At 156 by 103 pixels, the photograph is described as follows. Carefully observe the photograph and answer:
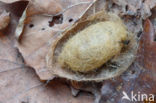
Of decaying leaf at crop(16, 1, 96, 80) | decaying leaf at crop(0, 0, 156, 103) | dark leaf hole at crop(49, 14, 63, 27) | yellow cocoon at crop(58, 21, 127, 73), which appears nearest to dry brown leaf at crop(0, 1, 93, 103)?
decaying leaf at crop(0, 0, 156, 103)

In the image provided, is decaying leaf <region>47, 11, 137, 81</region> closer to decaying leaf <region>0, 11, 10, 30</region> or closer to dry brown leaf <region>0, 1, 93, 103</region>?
dry brown leaf <region>0, 1, 93, 103</region>

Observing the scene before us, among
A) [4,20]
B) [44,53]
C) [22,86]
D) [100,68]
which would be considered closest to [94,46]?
[100,68]

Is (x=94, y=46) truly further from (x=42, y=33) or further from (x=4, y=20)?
(x=4, y=20)

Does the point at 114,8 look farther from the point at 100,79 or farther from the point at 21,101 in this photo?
the point at 21,101

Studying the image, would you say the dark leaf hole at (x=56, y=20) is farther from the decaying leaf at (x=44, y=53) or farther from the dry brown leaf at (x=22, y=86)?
the dry brown leaf at (x=22, y=86)

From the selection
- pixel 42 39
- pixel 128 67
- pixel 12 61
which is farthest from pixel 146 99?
pixel 12 61

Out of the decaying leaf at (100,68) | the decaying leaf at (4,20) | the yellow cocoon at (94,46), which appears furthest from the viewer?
the decaying leaf at (4,20)

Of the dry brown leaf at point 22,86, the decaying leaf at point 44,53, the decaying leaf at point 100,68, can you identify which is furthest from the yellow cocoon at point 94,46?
the dry brown leaf at point 22,86

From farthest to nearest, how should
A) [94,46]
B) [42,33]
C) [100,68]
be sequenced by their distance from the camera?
1. [42,33]
2. [100,68]
3. [94,46]
